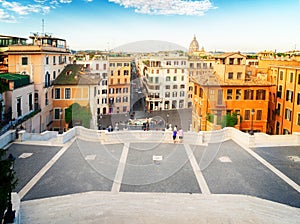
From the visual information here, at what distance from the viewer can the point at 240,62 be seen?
34.5 meters

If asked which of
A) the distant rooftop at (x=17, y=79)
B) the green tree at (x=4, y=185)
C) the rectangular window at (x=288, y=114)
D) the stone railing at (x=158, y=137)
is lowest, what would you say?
the rectangular window at (x=288, y=114)

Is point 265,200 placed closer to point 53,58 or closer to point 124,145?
point 124,145

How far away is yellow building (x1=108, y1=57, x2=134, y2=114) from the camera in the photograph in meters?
24.8

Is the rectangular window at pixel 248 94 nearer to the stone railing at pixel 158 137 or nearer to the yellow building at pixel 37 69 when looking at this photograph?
the stone railing at pixel 158 137

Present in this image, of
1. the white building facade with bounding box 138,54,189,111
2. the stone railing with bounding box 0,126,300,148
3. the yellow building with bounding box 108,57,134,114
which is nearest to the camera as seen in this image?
the stone railing with bounding box 0,126,300,148

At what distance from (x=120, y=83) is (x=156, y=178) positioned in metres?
16.3

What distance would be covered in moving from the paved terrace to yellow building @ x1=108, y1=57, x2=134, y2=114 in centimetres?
863

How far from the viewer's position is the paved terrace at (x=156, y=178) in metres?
8.89

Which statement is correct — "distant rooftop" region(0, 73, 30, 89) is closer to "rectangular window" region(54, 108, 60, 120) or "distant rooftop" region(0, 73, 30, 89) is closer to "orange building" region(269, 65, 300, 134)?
"rectangular window" region(54, 108, 60, 120)

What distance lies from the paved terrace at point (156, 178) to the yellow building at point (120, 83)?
28.3 feet

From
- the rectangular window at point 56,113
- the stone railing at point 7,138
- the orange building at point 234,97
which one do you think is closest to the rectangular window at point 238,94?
the orange building at point 234,97

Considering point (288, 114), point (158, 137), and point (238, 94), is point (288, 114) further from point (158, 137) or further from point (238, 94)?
point (158, 137)

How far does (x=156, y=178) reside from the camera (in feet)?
38.9

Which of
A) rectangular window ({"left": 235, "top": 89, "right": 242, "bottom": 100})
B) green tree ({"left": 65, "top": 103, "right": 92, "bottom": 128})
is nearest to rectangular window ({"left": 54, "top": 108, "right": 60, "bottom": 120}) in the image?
green tree ({"left": 65, "top": 103, "right": 92, "bottom": 128})
